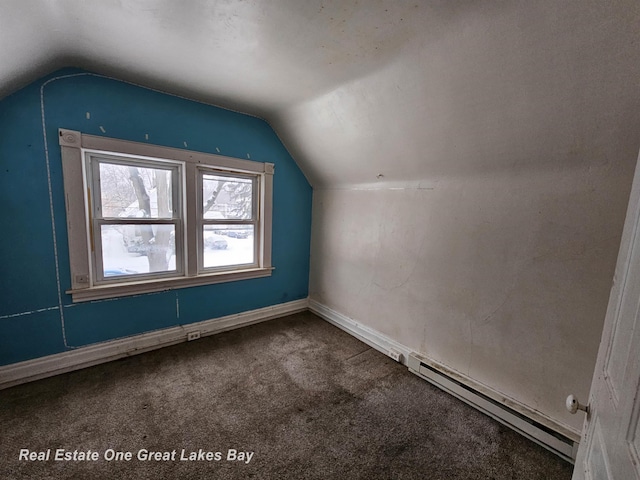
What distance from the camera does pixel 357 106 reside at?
2.13 meters

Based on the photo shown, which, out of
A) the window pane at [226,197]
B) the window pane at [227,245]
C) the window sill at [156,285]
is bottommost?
the window sill at [156,285]

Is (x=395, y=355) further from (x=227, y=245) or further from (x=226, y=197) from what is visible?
(x=226, y=197)

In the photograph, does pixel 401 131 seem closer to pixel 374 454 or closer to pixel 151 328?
pixel 374 454

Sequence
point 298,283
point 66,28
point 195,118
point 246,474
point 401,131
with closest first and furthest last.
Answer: point 246,474
point 66,28
point 401,131
point 195,118
point 298,283

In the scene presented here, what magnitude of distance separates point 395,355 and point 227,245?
2070mm

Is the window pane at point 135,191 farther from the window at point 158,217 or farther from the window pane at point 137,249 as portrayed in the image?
the window pane at point 137,249

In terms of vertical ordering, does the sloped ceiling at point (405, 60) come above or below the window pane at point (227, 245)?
above

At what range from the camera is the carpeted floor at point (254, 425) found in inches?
57.0

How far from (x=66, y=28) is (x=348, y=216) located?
8.20 ft

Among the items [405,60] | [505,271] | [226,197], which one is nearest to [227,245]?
[226,197]

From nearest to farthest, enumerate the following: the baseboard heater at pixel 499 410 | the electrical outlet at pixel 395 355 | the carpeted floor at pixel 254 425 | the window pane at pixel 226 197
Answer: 1. the carpeted floor at pixel 254 425
2. the baseboard heater at pixel 499 410
3. the electrical outlet at pixel 395 355
4. the window pane at pixel 226 197

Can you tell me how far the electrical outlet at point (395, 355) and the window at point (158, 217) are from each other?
5.30ft

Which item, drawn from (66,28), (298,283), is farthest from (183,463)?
Result: (66,28)

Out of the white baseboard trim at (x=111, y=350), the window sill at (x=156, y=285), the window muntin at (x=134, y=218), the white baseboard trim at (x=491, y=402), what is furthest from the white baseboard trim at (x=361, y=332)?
the window muntin at (x=134, y=218)
